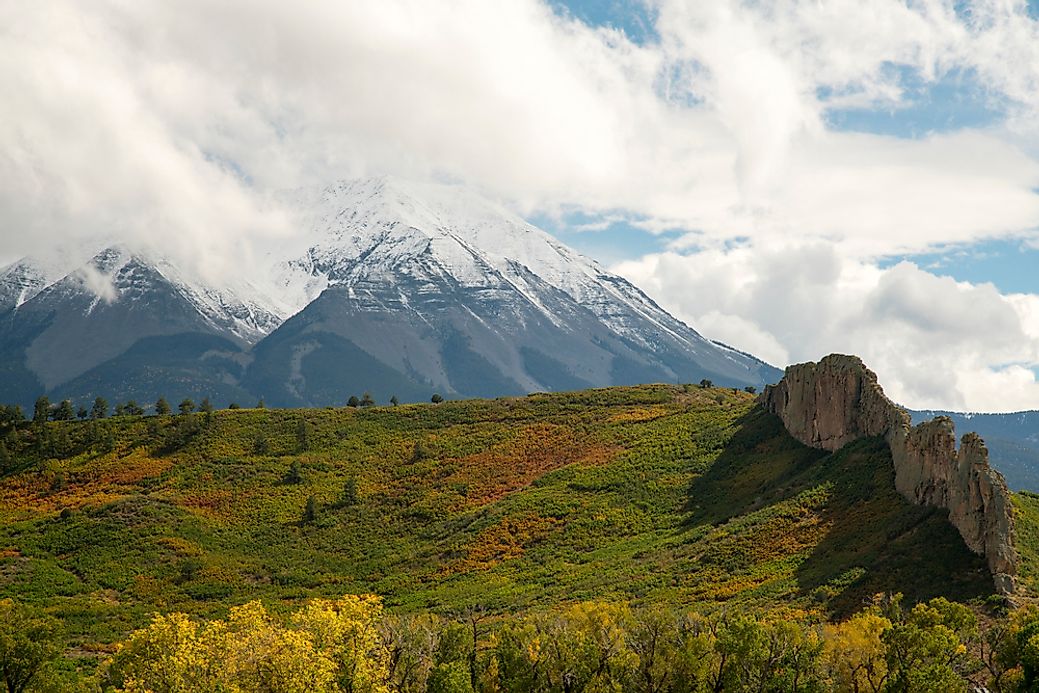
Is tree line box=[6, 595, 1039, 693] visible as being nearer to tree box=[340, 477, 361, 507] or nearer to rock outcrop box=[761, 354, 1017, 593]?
rock outcrop box=[761, 354, 1017, 593]

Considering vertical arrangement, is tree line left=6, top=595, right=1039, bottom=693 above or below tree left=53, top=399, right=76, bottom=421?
below

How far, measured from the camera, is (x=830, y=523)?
Result: 256 feet

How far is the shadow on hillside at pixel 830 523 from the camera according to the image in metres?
62.2

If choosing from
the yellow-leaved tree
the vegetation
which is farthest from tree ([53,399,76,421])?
the yellow-leaved tree

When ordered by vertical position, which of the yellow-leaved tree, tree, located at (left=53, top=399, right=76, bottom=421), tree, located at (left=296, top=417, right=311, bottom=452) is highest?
tree, located at (left=296, top=417, right=311, bottom=452)

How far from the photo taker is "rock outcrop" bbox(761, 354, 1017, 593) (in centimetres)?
6006

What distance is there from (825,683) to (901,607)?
1520 centimetres

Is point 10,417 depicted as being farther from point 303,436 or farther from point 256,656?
point 256,656

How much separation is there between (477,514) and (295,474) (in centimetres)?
3148

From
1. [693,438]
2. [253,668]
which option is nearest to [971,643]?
[253,668]

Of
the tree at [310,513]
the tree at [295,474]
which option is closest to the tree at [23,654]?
the tree at [310,513]

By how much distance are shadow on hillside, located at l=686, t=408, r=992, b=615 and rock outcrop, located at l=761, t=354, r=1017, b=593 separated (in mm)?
1274

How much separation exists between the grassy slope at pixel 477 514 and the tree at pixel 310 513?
4.42 feet

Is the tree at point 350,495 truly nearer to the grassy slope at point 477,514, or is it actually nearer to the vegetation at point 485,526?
the vegetation at point 485,526
